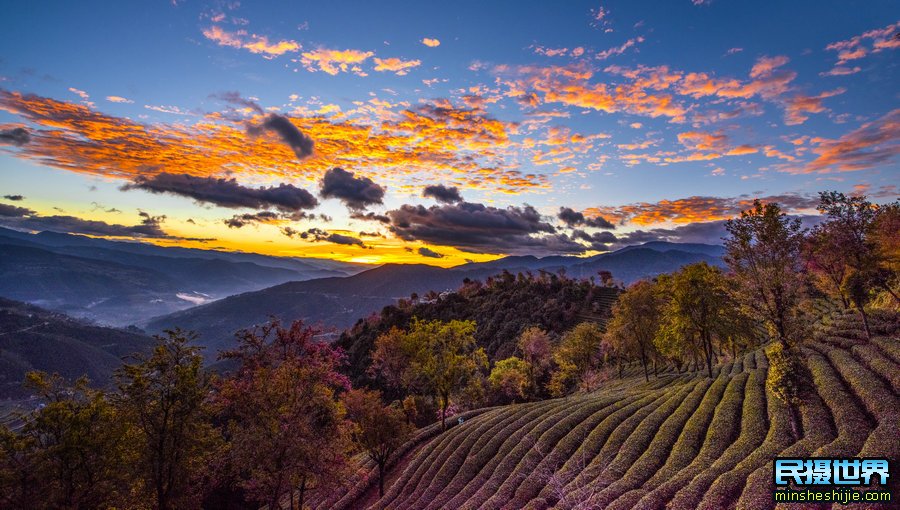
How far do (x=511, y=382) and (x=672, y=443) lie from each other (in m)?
54.8

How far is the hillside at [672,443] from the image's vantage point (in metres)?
20.8

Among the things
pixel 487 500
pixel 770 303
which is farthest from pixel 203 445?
pixel 770 303

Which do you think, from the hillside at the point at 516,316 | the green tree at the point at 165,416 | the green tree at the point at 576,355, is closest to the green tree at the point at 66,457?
the green tree at the point at 165,416

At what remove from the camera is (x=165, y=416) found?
29188mm

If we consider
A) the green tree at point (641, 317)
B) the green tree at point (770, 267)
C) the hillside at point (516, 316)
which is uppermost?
the green tree at point (770, 267)

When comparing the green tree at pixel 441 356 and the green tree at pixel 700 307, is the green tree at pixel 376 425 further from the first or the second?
the green tree at pixel 700 307

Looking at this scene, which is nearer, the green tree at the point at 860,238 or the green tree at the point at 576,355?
the green tree at the point at 860,238

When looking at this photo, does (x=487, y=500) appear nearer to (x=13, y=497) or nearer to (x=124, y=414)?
(x=124, y=414)

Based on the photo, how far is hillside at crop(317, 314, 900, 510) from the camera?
20.8 m

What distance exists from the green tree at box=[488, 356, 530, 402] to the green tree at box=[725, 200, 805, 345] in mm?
52725

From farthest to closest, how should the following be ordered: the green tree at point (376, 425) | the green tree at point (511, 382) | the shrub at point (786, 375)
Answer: the green tree at point (511, 382)
the green tree at point (376, 425)
the shrub at point (786, 375)

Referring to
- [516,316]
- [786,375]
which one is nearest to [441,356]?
[786,375]

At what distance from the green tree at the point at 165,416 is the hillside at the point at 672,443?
63.3 feet

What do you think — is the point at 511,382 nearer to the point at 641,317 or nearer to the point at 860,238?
the point at 641,317
